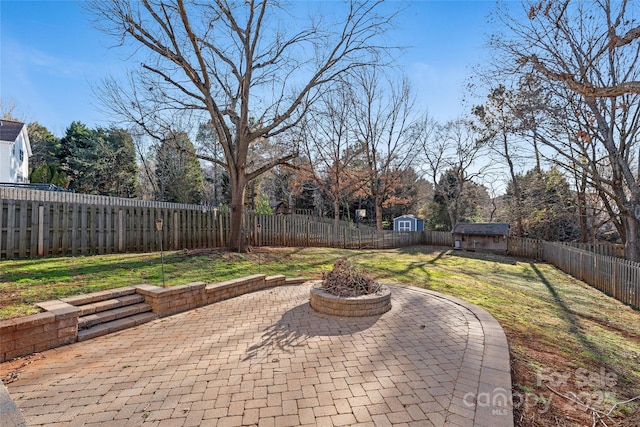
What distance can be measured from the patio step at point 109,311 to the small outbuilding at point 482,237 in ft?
66.6

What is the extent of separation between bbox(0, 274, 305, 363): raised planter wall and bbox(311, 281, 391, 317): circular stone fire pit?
2.22 m

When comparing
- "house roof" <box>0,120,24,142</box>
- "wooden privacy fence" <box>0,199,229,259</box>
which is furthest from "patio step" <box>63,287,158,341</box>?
"house roof" <box>0,120,24,142</box>

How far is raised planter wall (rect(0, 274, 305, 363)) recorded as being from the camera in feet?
10.7

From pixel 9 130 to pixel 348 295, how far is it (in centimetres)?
2495

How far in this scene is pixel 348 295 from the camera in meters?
5.07

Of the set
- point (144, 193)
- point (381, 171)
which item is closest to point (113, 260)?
point (381, 171)

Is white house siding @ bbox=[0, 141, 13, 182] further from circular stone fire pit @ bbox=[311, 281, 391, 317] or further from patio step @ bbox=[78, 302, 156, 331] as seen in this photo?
circular stone fire pit @ bbox=[311, 281, 391, 317]

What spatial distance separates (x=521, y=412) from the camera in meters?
2.51

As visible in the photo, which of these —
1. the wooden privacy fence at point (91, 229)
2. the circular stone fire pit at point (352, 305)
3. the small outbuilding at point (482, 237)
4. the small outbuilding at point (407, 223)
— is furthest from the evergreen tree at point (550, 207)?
the wooden privacy fence at point (91, 229)

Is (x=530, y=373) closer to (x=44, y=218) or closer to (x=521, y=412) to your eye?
(x=521, y=412)

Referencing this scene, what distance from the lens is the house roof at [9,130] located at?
58.2 feet

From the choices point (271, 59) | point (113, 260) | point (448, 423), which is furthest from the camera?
point (271, 59)

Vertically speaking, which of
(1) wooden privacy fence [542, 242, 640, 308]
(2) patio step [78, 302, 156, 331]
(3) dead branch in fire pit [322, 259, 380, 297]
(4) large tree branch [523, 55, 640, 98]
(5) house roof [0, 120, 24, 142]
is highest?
(5) house roof [0, 120, 24, 142]

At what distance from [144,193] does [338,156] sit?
2837 centimetres
